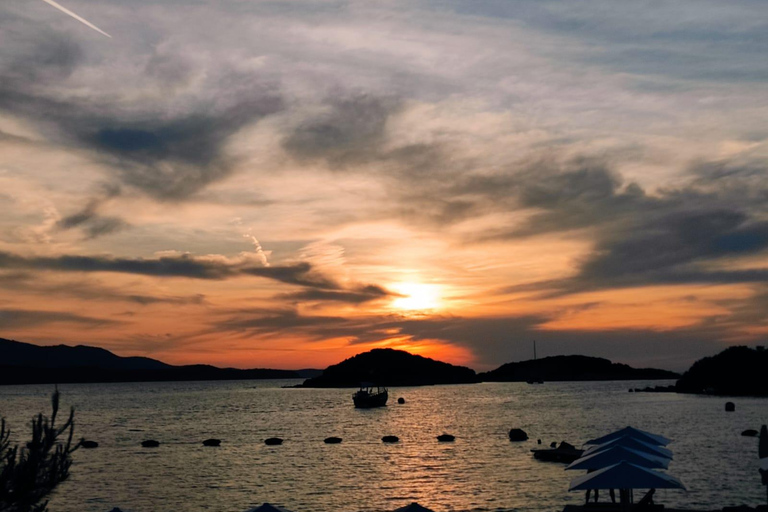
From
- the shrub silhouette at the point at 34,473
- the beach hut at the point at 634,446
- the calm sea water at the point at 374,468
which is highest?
the shrub silhouette at the point at 34,473

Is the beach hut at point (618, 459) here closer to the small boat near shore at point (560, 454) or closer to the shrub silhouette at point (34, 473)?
the shrub silhouette at point (34, 473)

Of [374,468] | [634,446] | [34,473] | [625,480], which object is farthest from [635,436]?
[374,468]

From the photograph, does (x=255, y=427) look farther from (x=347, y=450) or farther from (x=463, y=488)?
(x=463, y=488)

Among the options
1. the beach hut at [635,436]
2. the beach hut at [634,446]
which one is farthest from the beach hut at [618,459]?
the beach hut at [635,436]

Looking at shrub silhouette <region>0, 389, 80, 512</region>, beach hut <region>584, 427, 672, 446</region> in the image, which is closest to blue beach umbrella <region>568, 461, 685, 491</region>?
beach hut <region>584, 427, 672, 446</region>

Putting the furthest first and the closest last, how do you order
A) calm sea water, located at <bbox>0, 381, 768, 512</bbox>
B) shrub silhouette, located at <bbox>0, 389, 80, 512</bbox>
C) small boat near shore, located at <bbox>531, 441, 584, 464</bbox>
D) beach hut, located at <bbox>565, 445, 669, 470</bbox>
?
small boat near shore, located at <bbox>531, 441, 584, 464</bbox>, calm sea water, located at <bbox>0, 381, 768, 512</bbox>, beach hut, located at <bbox>565, 445, 669, 470</bbox>, shrub silhouette, located at <bbox>0, 389, 80, 512</bbox>

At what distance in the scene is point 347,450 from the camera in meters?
80.4

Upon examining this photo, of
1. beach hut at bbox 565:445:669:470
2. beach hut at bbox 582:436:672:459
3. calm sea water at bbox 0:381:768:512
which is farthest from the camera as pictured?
calm sea water at bbox 0:381:768:512

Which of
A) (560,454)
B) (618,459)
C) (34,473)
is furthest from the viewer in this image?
(560,454)

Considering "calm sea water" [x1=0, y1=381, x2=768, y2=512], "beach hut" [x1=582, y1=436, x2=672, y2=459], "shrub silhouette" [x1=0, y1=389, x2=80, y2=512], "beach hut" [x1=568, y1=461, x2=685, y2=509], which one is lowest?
"calm sea water" [x1=0, y1=381, x2=768, y2=512]

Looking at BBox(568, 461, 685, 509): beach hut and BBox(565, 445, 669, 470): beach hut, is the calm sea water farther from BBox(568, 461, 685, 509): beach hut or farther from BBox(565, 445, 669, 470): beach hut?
BBox(568, 461, 685, 509): beach hut

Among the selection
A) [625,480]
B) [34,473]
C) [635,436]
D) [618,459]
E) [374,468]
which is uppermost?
[34,473]

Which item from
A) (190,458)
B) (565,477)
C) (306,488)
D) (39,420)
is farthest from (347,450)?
(39,420)

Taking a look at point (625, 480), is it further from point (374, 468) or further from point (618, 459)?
point (374, 468)
